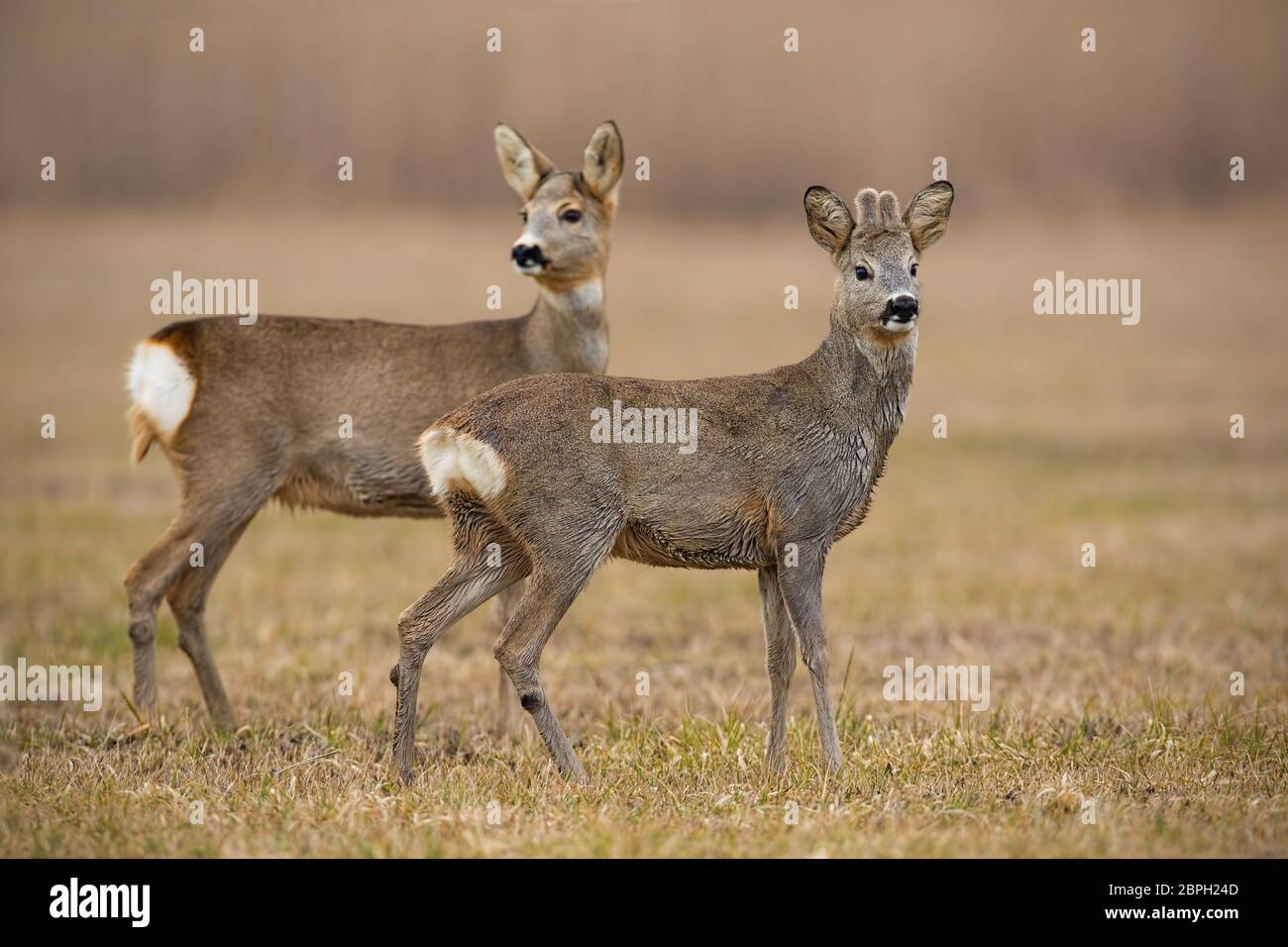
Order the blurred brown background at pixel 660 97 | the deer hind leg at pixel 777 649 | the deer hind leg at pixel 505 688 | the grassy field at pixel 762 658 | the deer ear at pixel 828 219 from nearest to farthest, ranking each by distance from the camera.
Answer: the grassy field at pixel 762 658, the deer ear at pixel 828 219, the deer hind leg at pixel 777 649, the deer hind leg at pixel 505 688, the blurred brown background at pixel 660 97

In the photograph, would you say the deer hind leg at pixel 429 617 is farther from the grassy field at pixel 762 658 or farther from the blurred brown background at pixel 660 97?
the blurred brown background at pixel 660 97

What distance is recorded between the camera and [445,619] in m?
7.03

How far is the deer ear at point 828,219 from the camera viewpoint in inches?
280

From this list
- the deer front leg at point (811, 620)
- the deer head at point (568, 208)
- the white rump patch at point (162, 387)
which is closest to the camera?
the deer front leg at point (811, 620)

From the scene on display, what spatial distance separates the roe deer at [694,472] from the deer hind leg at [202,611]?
1928 mm

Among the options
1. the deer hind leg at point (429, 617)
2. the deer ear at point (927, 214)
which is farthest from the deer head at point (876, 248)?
the deer hind leg at point (429, 617)

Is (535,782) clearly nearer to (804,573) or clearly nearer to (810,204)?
(804,573)

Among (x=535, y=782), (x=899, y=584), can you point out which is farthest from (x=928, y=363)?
(x=535, y=782)

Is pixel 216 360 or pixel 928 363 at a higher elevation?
pixel 928 363

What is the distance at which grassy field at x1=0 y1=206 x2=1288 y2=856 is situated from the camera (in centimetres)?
615

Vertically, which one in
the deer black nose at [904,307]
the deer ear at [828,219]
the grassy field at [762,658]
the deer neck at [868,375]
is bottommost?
the grassy field at [762,658]

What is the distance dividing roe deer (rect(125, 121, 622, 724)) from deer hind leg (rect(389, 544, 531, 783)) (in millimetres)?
1394

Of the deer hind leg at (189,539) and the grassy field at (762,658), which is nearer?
the grassy field at (762,658)
